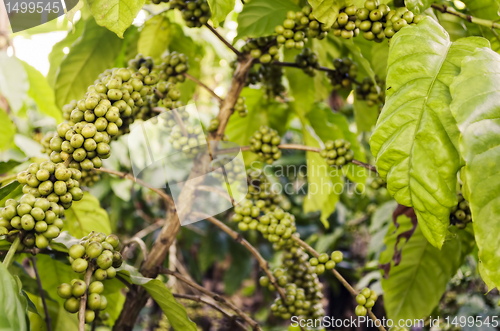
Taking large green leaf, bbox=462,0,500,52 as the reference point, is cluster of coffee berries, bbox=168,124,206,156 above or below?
below

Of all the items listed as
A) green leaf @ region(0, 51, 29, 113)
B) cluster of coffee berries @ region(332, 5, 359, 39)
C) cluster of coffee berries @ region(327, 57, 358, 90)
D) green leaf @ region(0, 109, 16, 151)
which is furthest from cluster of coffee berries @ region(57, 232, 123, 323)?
green leaf @ region(0, 51, 29, 113)

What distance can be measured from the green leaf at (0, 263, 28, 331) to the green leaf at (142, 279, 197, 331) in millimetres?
179

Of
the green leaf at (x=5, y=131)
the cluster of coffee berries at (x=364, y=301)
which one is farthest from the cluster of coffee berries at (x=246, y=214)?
the green leaf at (x=5, y=131)

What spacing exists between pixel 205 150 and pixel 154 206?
1740mm

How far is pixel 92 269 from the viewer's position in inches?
20.1

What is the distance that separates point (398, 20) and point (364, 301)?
1.56ft

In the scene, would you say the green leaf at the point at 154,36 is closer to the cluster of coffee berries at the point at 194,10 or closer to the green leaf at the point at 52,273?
the cluster of coffee berries at the point at 194,10

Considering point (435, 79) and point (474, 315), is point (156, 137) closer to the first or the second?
point (435, 79)

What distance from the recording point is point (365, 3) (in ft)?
2.10

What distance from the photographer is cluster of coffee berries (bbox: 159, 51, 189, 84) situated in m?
0.80

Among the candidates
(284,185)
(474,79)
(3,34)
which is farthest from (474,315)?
(3,34)

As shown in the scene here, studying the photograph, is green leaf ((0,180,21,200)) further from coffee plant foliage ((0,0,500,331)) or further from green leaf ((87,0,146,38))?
green leaf ((87,0,146,38))

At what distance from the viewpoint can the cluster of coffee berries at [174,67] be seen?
0.80 metres

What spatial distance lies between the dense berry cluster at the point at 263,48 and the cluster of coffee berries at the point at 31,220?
0.47 m
